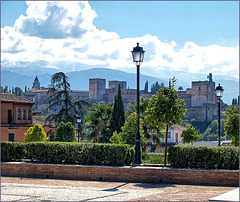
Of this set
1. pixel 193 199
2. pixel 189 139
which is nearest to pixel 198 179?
pixel 193 199

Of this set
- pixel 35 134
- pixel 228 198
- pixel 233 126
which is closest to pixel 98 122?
pixel 35 134

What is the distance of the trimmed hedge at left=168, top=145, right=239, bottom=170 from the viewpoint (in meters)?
12.3

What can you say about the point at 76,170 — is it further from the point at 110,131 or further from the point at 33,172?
the point at 110,131

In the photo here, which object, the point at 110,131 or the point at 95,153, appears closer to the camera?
the point at 95,153

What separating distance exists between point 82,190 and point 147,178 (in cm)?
237

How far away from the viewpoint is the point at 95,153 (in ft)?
45.2

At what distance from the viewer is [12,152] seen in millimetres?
14742

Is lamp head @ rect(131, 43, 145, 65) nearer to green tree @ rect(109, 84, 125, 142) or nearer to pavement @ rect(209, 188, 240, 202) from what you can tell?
pavement @ rect(209, 188, 240, 202)

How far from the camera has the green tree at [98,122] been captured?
34.0m

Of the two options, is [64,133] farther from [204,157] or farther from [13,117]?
[204,157]

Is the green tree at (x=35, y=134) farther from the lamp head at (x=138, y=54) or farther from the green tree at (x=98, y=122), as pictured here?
the lamp head at (x=138, y=54)

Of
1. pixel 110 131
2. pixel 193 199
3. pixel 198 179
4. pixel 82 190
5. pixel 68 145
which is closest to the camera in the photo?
pixel 193 199

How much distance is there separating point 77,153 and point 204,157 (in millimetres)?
3977

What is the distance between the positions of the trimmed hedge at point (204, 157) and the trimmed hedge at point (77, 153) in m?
1.59
